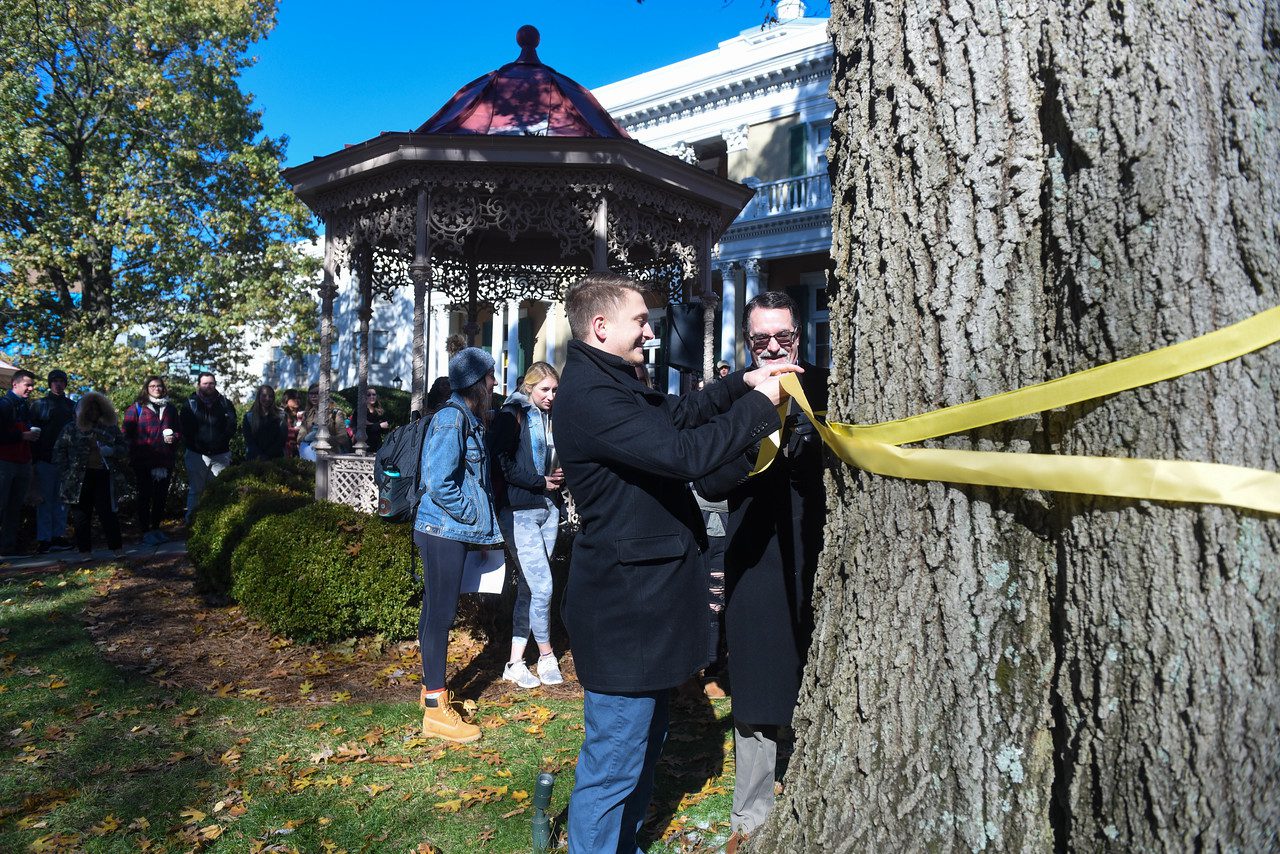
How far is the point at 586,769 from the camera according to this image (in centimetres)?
280

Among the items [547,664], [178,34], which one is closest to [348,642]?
[547,664]

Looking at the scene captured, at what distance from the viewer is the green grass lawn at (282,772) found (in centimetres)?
369

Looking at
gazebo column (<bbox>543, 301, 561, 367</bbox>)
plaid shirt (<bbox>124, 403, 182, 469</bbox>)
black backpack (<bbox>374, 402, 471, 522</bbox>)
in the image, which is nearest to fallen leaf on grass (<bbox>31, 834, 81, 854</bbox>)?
black backpack (<bbox>374, 402, 471, 522</bbox>)

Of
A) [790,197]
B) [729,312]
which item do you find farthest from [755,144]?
[729,312]

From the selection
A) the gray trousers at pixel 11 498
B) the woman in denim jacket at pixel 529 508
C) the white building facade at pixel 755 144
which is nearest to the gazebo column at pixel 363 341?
the gray trousers at pixel 11 498

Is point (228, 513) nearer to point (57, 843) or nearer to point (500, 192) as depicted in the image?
point (500, 192)

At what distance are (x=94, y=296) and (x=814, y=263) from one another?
58.5ft

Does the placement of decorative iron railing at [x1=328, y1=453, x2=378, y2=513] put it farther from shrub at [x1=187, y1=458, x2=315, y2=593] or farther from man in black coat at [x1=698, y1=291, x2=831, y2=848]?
man in black coat at [x1=698, y1=291, x2=831, y2=848]

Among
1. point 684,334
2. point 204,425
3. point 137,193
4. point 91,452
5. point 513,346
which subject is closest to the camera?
point 684,334

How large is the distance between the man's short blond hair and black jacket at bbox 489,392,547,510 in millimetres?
2781

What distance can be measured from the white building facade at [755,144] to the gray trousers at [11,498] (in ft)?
38.7

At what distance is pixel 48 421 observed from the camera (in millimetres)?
9945

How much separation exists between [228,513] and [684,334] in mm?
5233

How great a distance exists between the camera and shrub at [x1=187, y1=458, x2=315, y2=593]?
25.3ft
